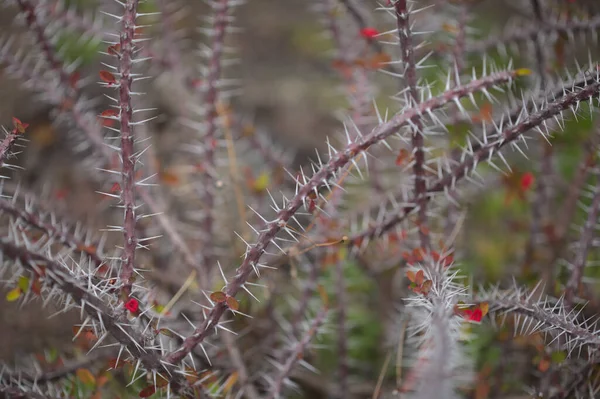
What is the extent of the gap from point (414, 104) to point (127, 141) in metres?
0.79

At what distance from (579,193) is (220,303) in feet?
5.34

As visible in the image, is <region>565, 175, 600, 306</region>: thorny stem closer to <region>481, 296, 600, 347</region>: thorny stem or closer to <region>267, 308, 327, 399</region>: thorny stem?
<region>481, 296, 600, 347</region>: thorny stem

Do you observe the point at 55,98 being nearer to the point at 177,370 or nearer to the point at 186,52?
the point at 177,370

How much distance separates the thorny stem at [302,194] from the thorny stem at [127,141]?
0.73 feet

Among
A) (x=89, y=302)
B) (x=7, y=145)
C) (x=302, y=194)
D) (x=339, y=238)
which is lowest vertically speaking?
(x=339, y=238)

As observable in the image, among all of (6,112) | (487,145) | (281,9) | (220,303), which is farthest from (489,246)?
(6,112)

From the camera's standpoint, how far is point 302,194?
1.44 meters

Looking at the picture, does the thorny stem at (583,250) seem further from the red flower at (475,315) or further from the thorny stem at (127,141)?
the thorny stem at (127,141)

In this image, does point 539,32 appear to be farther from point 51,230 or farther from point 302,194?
point 51,230

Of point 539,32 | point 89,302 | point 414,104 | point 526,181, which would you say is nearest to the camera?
point 89,302

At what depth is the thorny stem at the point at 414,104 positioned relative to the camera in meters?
1.49

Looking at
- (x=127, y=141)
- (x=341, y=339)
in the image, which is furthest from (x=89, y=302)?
(x=341, y=339)

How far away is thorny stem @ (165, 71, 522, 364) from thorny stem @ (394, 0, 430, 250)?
0.05 metres

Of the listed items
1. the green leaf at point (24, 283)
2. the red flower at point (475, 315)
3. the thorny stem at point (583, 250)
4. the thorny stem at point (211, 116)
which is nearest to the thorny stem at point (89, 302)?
the green leaf at point (24, 283)
